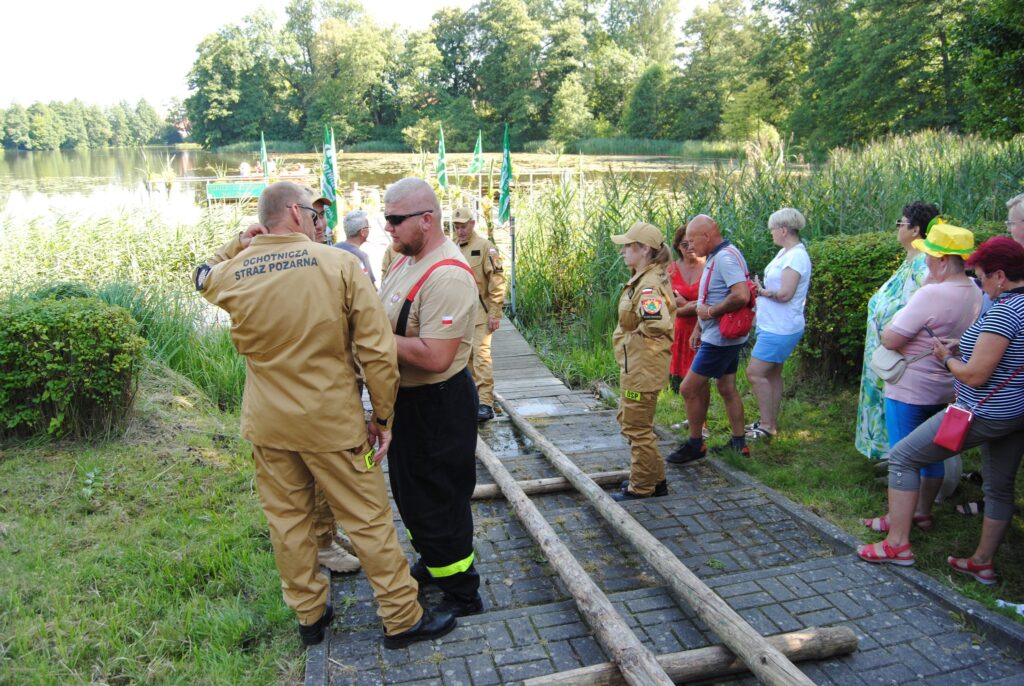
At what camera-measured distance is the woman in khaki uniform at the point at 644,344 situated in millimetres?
4465

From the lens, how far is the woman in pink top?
3.78 meters

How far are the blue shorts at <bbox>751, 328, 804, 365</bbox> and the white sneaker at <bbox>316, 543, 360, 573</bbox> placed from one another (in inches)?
138

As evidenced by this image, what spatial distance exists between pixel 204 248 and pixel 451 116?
183ft

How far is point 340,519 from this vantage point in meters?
3.01

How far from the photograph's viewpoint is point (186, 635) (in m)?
3.36

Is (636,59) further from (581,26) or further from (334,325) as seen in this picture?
(334,325)

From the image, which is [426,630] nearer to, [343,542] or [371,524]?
[371,524]

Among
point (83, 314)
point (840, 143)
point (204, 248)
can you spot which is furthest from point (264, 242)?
point (840, 143)

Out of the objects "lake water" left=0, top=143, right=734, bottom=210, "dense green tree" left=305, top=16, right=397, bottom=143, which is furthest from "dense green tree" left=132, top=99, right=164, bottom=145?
"lake water" left=0, top=143, right=734, bottom=210

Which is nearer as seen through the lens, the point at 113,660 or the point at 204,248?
the point at 113,660

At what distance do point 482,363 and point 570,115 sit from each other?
194 feet

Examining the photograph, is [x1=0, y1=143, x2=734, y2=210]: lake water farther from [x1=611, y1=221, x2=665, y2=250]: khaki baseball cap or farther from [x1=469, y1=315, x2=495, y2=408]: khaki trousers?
[x1=611, y1=221, x2=665, y2=250]: khaki baseball cap

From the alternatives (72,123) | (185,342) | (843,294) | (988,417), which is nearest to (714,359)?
(843,294)

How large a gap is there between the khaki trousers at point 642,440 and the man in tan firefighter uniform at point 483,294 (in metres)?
2.02
